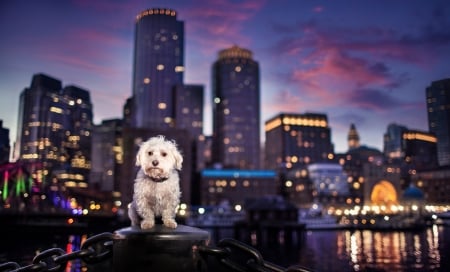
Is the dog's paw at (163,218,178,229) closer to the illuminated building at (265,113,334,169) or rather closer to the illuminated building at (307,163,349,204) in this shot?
the illuminated building at (307,163,349,204)

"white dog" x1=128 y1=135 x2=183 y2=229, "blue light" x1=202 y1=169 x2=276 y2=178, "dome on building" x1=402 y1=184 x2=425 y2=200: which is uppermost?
"blue light" x1=202 y1=169 x2=276 y2=178

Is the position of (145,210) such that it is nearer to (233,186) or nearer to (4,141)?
(4,141)

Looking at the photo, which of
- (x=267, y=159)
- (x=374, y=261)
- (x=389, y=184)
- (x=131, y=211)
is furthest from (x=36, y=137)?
(x=267, y=159)

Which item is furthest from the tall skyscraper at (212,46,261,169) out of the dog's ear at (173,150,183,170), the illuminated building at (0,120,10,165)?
the dog's ear at (173,150,183,170)

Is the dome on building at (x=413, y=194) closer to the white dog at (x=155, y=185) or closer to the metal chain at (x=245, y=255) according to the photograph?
the white dog at (x=155, y=185)

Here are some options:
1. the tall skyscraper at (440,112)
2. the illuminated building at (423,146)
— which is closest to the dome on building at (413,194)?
the illuminated building at (423,146)

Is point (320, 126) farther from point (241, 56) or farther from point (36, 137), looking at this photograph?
point (36, 137)
